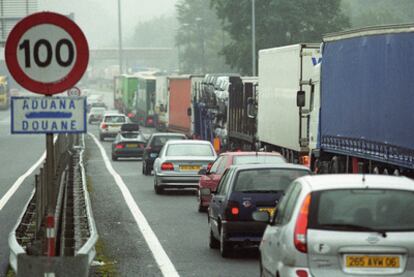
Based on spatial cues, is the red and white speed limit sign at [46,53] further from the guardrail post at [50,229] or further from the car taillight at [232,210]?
the car taillight at [232,210]

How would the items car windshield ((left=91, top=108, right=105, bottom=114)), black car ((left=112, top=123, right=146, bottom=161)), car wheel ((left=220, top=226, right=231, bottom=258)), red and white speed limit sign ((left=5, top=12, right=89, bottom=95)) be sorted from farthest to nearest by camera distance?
Answer: car windshield ((left=91, top=108, right=105, bottom=114)), black car ((left=112, top=123, right=146, bottom=161)), car wheel ((left=220, top=226, right=231, bottom=258)), red and white speed limit sign ((left=5, top=12, right=89, bottom=95))

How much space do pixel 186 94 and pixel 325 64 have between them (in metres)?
36.8

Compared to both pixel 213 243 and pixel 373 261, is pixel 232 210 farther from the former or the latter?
pixel 373 261

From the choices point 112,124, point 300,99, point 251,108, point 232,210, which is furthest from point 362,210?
point 112,124

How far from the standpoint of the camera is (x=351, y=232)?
11672 millimetres

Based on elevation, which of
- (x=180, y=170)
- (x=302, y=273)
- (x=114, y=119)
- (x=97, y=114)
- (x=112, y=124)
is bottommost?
(x=97, y=114)

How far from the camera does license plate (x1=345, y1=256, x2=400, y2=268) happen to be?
1164cm

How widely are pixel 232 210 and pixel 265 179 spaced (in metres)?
0.69

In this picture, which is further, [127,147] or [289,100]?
[127,147]

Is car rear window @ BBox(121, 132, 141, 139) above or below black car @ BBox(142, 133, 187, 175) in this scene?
below

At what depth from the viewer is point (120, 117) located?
8331 centimetres

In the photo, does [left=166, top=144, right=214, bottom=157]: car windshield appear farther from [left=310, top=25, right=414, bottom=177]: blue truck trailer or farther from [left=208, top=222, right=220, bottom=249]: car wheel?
[left=208, top=222, right=220, bottom=249]: car wheel

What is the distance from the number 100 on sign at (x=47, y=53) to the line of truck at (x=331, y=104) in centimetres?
1106

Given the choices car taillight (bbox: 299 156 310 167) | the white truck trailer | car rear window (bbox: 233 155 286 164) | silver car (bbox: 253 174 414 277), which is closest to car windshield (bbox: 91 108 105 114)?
the white truck trailer
